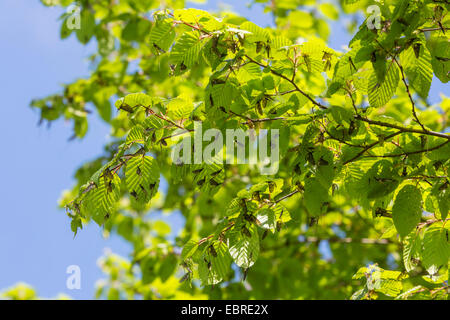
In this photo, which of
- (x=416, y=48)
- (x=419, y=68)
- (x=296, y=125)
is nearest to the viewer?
(x=416, y=48)

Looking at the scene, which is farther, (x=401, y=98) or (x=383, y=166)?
(x=401, y=98)

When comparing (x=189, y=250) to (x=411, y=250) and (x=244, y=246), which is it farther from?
(x=411, y=250)

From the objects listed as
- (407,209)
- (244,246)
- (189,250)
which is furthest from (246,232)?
(407,209)

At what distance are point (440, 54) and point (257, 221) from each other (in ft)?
2.39

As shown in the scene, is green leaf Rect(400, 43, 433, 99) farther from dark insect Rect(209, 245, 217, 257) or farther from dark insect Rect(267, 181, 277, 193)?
dark insect Rect(209, 245, 217, 257)

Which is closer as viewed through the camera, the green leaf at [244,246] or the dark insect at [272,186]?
the green leaf at [244,246]

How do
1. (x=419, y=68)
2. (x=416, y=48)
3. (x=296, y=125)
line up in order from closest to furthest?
(x=416, y=48)
(x=419, y=68)
(x=296, y=125)

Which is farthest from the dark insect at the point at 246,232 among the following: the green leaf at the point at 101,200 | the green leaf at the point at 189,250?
the green leaf at the point at 101,200

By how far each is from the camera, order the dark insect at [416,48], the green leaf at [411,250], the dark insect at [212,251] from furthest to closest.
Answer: the green leaf at [411,250]
the dark insect at [212,251]
the dark insect at [416,48]

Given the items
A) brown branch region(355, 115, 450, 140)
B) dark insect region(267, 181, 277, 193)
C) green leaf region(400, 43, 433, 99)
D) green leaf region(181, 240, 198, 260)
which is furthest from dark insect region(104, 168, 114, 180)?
green leaf region(400, 43, 433, 99)

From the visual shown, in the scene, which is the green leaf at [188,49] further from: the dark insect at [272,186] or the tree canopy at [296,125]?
the dark insect at [272,186]

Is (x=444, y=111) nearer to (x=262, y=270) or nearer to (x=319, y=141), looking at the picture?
(x=262, y=270)

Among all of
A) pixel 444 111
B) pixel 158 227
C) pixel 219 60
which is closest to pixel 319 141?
pixel 219 60

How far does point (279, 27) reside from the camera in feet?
11.9
